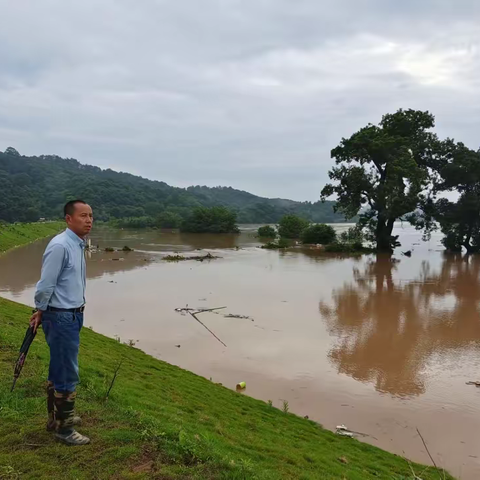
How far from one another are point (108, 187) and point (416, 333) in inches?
4486

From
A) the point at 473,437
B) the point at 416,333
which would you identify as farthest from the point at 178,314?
the point at 473,437

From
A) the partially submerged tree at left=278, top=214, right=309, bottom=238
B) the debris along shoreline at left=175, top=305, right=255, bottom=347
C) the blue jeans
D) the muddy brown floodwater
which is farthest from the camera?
the partially submerged tree at left=278, top=214, right=309, bottom=238

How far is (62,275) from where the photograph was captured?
4.06 metres

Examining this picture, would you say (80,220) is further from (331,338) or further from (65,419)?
(331,338)

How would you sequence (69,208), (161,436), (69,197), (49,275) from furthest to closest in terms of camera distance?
(69,197)
(161,436)
(69,208)
(49,275)

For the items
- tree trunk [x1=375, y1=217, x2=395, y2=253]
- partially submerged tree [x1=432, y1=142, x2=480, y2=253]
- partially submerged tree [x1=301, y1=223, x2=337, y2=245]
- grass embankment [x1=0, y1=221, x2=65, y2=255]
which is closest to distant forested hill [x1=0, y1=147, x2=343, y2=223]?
grass embankment [x1=0, y1=221, x2=65, y2=255]

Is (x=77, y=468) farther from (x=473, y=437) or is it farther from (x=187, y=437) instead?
(x=473, y=437)

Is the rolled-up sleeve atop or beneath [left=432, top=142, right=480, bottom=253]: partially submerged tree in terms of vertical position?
beneath

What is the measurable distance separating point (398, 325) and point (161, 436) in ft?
43.9

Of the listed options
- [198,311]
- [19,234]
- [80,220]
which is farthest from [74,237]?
[19,234]

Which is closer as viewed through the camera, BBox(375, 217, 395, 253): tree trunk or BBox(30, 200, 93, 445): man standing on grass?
BBox(30, 200, 93, 445): man standing on grass

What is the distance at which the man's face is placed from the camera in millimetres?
4160

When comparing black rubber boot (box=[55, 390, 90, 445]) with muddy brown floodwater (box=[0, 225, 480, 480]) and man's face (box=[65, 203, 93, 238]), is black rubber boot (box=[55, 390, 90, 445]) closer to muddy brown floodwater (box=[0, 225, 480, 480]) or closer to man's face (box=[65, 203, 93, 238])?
man's face (box=[65, 203, 93, 238])

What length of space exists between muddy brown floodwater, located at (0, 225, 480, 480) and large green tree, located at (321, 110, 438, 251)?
11908mm
